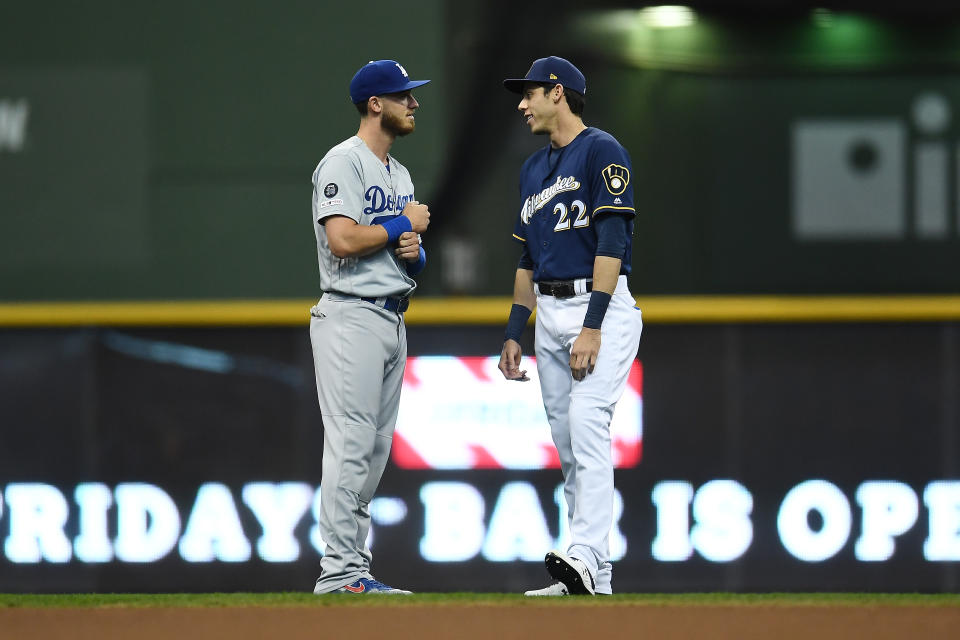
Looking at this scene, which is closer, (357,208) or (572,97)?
(357,208)

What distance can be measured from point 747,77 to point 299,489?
8.19 ft

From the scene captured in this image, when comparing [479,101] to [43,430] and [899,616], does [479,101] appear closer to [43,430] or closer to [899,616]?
[43,430]

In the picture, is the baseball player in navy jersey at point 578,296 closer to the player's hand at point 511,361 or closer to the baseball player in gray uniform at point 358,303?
the player's hand at point 511,361

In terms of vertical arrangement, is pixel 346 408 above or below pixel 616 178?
below

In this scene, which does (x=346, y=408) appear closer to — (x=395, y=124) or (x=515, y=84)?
(x=395, y=124)

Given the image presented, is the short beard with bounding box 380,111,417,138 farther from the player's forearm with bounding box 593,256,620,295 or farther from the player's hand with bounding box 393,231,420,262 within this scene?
the player's forearm with bounding box 593,256,620,295

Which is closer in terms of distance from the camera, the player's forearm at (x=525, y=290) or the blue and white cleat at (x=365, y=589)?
the blue and white cleat at (x=365, y=589)

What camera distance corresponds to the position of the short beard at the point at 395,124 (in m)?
3.61

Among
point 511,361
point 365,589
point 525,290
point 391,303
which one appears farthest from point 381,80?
point 365,589

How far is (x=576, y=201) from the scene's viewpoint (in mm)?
3551

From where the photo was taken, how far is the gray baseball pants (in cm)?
348

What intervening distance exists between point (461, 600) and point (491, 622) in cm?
16

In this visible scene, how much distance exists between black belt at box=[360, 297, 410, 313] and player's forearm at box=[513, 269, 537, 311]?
37 centimetres

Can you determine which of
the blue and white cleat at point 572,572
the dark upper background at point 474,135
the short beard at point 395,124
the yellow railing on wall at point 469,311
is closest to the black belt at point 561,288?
the short beard at point 395,124
